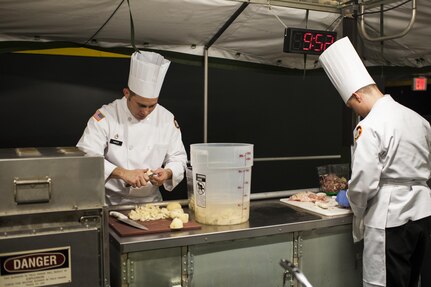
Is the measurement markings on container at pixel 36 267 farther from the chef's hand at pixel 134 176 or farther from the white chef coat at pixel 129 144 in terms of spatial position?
the white chef coat at pixel 129 144

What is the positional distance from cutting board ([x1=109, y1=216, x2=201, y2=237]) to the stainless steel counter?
2 cm

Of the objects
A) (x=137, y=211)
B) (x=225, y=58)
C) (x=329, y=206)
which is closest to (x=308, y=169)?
(x=225, y=58)

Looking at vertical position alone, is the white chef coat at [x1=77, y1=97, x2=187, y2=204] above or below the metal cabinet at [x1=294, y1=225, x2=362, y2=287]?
above

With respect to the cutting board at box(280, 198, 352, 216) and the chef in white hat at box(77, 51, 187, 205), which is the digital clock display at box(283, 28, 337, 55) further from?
the cutting board at box(280, 198, 352, 216)

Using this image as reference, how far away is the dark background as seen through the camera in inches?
153

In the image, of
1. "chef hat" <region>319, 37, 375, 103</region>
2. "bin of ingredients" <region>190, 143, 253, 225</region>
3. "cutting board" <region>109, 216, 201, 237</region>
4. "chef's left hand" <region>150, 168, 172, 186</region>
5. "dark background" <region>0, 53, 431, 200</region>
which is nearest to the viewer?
"cutting board" <region>109, 216, 201, 237</region>

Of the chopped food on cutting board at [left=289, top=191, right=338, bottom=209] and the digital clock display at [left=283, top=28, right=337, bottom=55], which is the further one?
the digital clock display at [left=283, top=28, right=337, bottom=55]

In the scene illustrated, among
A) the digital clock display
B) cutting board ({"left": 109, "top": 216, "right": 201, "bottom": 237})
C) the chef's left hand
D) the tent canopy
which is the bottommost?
cutting board ({"left": 109, "top": 216, "right": 201, "bottom": 237})

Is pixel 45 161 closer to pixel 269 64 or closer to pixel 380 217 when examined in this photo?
pixel 380 217

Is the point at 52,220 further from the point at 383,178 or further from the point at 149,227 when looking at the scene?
the point at 383,178

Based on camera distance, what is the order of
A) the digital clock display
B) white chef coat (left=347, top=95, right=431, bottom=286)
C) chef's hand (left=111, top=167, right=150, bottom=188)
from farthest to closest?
the digital clock display → chef's hand (left=111, top=167, right=150, bottom=188) → white chef coat (left=347, top=95, right=431, bottom=286)

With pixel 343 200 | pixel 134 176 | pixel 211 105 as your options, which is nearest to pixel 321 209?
pixel 343 200

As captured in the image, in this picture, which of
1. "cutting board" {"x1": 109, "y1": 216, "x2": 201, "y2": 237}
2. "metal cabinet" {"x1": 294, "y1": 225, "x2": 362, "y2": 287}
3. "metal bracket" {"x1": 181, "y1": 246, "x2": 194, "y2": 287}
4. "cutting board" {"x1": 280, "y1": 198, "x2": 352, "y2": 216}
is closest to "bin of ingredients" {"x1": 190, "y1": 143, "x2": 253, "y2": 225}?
"cutting board" {"x1": 109, "y1": 216, "x2": 201, "y2": 237}

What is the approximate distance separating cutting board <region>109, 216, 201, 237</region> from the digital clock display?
4.73 feet
